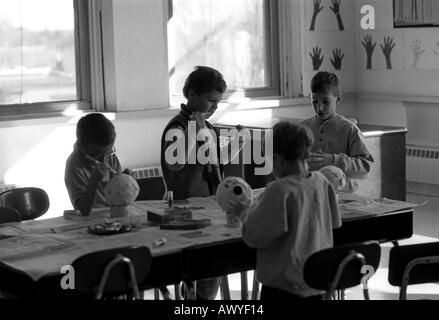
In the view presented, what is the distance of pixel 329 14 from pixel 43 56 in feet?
10.6

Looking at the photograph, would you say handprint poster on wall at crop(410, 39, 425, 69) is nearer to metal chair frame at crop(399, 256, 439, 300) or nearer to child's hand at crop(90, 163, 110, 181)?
child's hand at crop(90, 163, 110, 181)

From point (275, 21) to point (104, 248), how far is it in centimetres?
579

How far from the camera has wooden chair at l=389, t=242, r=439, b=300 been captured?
3529 millimetres

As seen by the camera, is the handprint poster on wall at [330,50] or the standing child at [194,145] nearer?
the standing child at [194,145]

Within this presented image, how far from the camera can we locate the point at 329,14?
30.6 feet

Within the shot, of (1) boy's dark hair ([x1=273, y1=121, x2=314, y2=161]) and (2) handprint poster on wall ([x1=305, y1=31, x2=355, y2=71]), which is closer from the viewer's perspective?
(1) boy's dark hair ([x1=273, y1=121, x2=314, y2=161])

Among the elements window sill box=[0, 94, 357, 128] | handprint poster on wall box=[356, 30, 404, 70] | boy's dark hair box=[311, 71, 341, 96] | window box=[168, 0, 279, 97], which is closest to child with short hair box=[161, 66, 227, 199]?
boy's dark hair box=[311, 71, 341, 96]

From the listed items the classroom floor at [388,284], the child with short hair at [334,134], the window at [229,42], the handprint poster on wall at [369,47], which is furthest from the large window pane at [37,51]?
the handprint poster on wall at [369,47]

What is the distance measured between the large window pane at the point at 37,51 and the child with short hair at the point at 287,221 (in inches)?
168

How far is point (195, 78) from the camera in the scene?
4.65 meters

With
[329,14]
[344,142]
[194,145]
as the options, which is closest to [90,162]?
[194,145]

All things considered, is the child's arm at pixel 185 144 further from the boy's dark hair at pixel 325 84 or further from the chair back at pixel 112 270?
the chair back at pixel 112 270

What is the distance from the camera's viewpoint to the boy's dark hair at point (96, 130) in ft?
13.9

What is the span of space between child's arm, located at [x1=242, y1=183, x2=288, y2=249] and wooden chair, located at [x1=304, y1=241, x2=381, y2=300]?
171 mm
